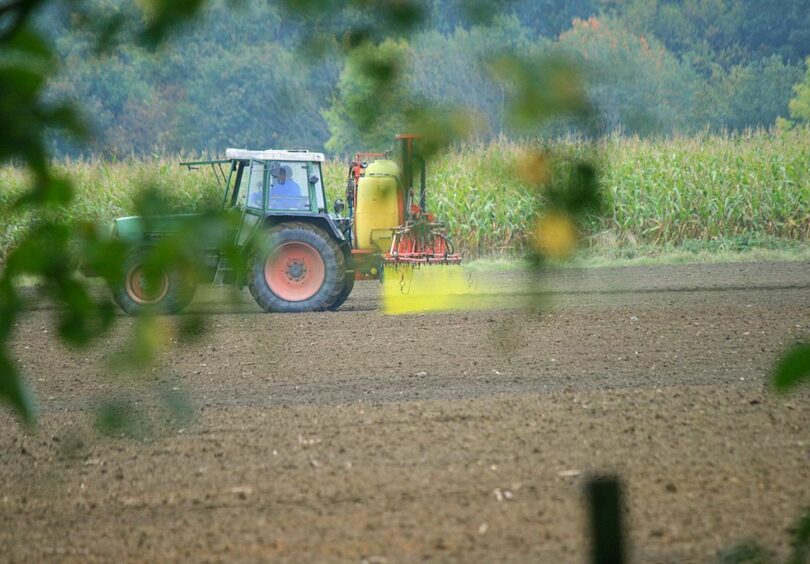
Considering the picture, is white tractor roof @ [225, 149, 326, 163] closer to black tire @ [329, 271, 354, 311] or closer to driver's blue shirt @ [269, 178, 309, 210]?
driver's blue shirt @ [269, 178, 309, 210]

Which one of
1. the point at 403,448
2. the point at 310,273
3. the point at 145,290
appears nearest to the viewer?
the point at 145,290

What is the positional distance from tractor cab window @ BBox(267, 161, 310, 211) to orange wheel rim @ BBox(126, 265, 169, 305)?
10189 millimetres

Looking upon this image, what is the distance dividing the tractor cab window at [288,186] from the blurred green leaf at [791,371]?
10.5 m

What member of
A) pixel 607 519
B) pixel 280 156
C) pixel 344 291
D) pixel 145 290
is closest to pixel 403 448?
pixel 607 519

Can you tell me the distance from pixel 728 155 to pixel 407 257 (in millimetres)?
10904

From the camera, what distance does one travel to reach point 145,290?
1.56 metres

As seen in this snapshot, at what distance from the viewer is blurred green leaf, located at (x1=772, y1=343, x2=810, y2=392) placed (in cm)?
160

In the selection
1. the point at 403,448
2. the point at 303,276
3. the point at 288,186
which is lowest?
the point at 403,448

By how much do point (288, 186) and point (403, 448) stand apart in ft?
22.8

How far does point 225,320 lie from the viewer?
1721 millimetres

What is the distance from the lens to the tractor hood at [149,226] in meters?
1.55

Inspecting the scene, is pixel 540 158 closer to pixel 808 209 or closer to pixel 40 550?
pixel 40 550

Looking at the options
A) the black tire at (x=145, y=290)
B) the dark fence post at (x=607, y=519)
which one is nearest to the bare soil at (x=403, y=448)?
the black tire at (x=145, y=290)

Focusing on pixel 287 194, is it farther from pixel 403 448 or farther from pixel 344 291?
pixel 403 448
